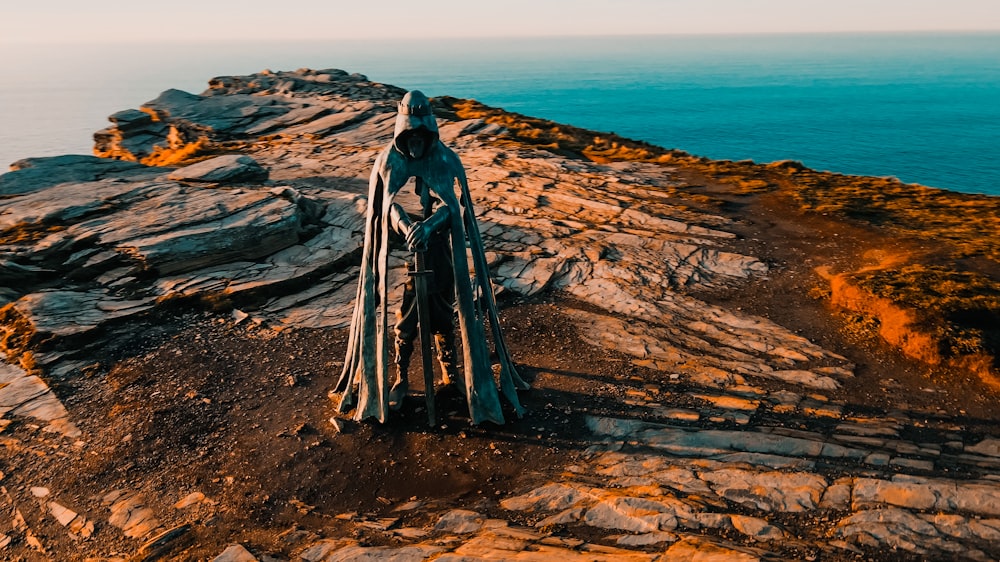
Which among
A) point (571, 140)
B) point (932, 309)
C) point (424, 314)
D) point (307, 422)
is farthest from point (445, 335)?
point (571, 140)

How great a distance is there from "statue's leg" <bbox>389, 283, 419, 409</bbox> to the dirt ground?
33 centimetres

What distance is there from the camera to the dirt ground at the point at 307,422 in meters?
7.55

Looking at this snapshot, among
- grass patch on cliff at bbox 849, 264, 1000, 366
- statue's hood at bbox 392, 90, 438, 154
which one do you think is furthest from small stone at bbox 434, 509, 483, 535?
grass patch on cliff at bbox 849, 264, 1000, 366

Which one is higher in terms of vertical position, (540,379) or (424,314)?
(424,314)

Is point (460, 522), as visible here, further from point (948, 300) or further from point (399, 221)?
point (948, 300)

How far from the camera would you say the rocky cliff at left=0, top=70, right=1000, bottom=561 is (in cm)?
684

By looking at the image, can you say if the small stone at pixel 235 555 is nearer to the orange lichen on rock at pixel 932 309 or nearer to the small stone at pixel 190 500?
the small stone at pixel 190 500

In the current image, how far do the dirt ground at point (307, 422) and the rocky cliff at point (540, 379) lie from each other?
5cm

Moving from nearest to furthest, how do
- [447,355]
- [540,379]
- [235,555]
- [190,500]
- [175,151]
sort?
1. [235,555]
2. [190,500]
3. [447,355]
4. [540,379]
5. [175,151]

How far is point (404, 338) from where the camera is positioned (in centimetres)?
927

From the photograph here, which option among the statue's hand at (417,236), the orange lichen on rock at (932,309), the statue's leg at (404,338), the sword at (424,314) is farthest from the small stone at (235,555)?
the orange lichen on rock at (932,309)

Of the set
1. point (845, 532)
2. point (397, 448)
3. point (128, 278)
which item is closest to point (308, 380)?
point (397, 448)

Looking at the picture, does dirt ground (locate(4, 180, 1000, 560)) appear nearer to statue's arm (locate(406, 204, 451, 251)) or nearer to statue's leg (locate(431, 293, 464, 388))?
statue's leg (locate(431, 293, 464, 388))

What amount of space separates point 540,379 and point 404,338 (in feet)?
8.53
